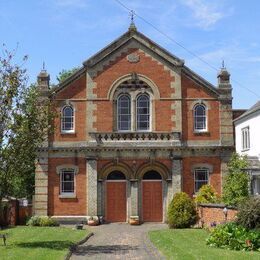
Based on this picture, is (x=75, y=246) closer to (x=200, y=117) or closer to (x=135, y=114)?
(x=135, y=114)

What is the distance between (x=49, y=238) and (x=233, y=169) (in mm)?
12864

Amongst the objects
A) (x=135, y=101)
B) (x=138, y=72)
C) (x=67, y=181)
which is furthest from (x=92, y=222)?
(x=138, y=72)

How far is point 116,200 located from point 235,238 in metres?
16.1

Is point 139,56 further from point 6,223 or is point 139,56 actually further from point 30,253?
point 30,253

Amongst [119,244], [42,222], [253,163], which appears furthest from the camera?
[253,163]

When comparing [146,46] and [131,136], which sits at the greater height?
[146,46]

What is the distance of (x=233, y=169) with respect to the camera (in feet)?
106

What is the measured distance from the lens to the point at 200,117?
1385 inches

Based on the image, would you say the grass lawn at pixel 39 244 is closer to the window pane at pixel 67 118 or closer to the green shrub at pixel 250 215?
the green shrub at pixel 250 215

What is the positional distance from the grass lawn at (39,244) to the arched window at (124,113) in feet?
30.2

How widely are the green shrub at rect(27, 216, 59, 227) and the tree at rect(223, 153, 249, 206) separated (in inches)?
407

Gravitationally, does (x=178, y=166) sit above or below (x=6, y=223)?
above

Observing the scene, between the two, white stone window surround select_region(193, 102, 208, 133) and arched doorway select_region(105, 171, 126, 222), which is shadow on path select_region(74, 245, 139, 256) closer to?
arched doorway select_region(105, 171, 126, 222)

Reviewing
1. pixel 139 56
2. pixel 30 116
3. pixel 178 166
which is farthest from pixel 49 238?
pixel 139 56
